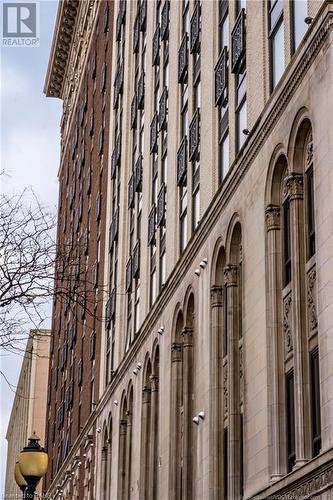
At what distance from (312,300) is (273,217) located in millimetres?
3461

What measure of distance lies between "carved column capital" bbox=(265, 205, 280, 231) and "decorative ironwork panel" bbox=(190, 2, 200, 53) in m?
12.6

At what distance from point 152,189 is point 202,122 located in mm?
9602

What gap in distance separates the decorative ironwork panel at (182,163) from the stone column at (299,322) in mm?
12722

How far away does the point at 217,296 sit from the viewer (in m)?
29.7

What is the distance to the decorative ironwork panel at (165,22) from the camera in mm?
41688

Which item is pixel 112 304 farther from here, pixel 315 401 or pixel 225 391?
pixel 315 401

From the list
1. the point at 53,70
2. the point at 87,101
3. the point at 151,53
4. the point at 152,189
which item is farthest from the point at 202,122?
the point at 53,70

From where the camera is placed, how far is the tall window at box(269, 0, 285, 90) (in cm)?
2550

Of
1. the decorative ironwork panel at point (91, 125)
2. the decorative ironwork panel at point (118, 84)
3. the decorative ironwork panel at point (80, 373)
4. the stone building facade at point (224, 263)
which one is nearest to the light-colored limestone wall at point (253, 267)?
the stone building facade at point (224, 263)

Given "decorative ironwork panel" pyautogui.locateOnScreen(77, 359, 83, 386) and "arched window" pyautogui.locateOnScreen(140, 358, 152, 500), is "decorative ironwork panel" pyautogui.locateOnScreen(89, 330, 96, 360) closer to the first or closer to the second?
"decorative ironwork panel" pyautogui.locateOnScreen(77, 359, 83, 386)

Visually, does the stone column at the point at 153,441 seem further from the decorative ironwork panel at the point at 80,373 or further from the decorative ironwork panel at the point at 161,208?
the decorative ironwork panel at the point at 80,373

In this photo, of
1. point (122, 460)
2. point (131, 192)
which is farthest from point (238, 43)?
point (122, 460)

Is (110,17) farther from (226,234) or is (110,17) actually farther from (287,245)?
(287,245)

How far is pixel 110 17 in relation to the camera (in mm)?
62438
